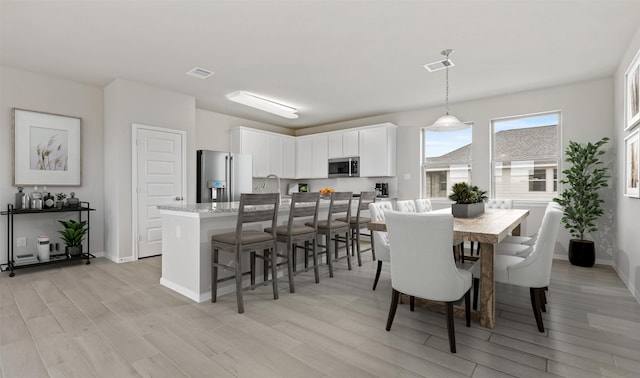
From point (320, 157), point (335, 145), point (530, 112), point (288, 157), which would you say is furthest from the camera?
point (288, 157)

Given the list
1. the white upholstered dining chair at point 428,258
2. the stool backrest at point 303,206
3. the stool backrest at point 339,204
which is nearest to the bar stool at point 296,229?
the stool backrest at point 303,206

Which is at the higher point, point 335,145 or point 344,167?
point 335,145

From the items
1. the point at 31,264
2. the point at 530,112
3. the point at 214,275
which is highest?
the point at 530,112

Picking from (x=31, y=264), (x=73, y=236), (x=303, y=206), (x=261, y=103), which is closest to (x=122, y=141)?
(x=73, y=236)

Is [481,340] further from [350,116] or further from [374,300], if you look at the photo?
[350,116]

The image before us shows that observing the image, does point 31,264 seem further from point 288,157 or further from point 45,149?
point 288,157

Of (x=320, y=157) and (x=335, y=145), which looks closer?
(x=335, y=145)

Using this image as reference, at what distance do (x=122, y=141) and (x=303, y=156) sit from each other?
12.3 feet

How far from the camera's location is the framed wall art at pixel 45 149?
156 inches

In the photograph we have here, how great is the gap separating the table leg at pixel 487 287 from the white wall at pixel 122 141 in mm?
4423

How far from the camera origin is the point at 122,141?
4.32 meters

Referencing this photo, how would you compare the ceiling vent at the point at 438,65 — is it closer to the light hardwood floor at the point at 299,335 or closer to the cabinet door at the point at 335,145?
the light hardwood floor at the point at 299,335

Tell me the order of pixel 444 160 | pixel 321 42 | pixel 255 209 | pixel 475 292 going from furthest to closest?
pixel 444 160
pixel 321 42
pixel 255 209
pixel 475 292

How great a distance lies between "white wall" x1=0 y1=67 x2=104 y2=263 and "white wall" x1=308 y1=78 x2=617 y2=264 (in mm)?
5081
